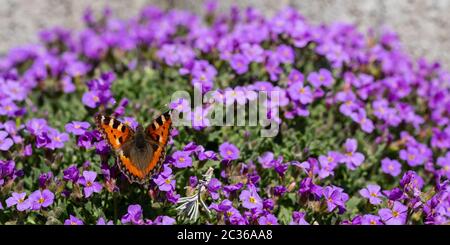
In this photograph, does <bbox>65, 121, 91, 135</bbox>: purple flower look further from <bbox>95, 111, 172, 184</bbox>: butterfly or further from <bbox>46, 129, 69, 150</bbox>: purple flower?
<bbox>95, 111, 172, 184</bbox>: butterfly

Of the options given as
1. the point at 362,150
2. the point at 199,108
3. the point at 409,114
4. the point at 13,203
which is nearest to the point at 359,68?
the point at 409,114

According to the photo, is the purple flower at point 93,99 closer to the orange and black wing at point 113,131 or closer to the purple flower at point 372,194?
the orange and black wing at point 113,131

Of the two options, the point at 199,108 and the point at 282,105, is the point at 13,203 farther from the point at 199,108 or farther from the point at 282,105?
the point at 282,105

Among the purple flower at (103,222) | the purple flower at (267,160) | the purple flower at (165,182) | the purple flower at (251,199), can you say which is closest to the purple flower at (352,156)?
the purple flower at (267,160)

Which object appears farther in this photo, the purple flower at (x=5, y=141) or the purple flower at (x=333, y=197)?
the purple flower at (x=5, y=141)

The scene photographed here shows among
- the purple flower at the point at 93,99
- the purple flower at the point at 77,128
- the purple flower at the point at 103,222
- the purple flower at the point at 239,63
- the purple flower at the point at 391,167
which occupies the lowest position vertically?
the purple flower at the point at 103,222

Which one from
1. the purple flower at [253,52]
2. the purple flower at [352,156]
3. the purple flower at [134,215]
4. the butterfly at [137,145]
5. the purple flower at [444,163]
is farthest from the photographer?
the purple flower at [253,52]
